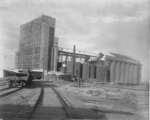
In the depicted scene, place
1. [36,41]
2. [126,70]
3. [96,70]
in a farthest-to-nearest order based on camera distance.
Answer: [96,70]
[126,70]
[36,41]

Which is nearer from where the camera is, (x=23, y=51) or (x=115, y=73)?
(x=23, y=51)

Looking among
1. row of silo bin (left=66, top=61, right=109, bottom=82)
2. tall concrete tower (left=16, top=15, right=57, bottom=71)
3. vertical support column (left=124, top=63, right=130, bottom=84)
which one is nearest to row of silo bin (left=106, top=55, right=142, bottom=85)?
vertical support column (left=124, top=63, right=130, bottom=84)

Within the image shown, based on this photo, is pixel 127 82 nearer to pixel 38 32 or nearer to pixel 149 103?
pixel 149 103

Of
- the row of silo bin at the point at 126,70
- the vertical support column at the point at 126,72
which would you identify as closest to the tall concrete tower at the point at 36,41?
the row of silo bin at the point at 126,70

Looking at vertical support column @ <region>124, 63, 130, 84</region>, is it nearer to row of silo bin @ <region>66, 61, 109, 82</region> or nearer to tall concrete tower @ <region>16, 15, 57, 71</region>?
row of silo bin @ <region>66, 61, 109, 82</region>

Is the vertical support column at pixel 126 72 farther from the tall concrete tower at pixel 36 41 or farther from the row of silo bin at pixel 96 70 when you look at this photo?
the tall concrete tower at pixel 36 41

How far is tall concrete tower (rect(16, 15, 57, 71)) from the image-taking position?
7.55 ft

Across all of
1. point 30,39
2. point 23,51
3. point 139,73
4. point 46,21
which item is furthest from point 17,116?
point 139,73

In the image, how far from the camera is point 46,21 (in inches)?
88.8

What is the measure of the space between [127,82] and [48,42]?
1.61 m

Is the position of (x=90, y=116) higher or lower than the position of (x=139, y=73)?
lower

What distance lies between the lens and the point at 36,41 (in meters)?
2.46

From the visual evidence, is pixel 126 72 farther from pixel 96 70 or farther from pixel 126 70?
pixel 96 70

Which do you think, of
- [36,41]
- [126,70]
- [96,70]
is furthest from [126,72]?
[96,70]
